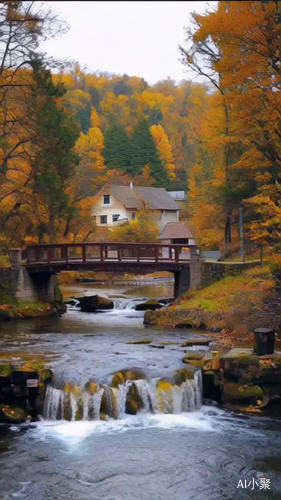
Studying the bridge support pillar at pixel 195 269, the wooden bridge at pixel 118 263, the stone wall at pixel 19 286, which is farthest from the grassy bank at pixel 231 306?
the stone wall at pixel 19 286

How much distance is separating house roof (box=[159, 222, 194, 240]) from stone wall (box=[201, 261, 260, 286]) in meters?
19.8

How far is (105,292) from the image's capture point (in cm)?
3947

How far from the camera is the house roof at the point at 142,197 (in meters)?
57.0

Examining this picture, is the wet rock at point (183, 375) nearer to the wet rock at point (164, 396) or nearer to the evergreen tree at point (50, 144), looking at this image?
the wet rock at point (164, 396)

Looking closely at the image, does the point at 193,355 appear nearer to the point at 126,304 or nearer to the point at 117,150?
the point at 126,304

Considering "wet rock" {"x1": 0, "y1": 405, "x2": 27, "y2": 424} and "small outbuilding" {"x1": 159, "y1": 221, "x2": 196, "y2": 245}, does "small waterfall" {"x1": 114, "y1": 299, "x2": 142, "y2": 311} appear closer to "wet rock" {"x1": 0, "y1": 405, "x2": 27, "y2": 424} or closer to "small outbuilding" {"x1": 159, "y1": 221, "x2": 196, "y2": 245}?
"small outbuilding" {"x1": 159, "y1": 221, "x2": 196, "y2": 245}

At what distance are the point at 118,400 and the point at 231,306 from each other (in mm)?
9505

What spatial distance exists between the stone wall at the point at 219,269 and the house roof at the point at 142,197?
27050 millimetres

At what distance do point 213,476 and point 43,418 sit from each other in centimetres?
563

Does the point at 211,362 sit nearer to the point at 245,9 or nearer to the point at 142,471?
the point at 142,471

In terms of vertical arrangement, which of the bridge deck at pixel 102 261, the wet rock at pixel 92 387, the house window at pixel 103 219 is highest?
the house window at pixel 103 219

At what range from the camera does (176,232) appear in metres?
50.4

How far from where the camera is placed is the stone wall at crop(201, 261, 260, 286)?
28.6 m

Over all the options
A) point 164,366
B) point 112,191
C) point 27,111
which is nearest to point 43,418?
point 164,366
